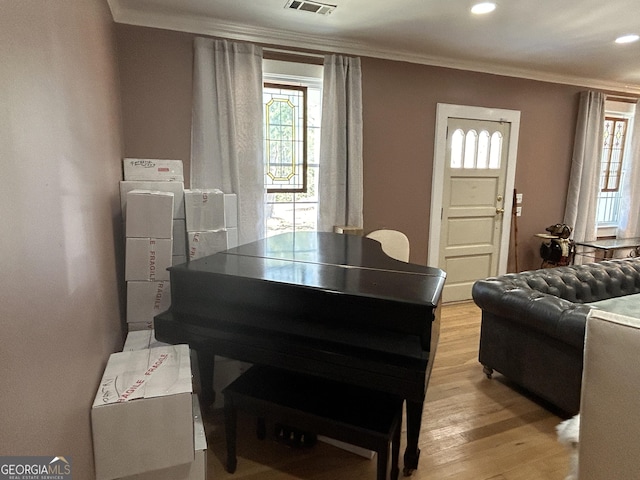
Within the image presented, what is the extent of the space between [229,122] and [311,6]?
1.07m

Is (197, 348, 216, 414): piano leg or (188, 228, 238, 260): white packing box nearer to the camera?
(197, 348, 216, 414): piano leg

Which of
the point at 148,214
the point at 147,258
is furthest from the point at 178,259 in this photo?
the point at 148,214

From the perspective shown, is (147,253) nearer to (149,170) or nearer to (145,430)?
(149,170)

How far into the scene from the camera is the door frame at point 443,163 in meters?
4.01

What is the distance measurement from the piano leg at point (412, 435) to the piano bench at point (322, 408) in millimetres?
75

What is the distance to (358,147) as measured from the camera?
359 cm

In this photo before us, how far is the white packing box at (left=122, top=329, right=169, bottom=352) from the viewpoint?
1.96m

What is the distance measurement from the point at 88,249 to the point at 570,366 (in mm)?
2553

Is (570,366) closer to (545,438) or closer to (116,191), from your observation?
(545,438)

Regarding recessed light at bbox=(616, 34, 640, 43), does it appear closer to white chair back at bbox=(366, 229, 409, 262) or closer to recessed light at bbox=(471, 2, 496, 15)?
recessed light at bbox=(471, 2, 496, 15)

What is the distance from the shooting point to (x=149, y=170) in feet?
8.42

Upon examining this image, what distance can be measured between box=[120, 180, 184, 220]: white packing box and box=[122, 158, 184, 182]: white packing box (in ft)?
0.31

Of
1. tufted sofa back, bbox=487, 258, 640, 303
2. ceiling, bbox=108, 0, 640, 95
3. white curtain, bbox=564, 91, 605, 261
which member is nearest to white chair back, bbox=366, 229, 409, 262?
tufted sofa back, bbox=487, 258, 640, 303

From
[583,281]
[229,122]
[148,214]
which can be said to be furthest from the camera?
[229,122]
